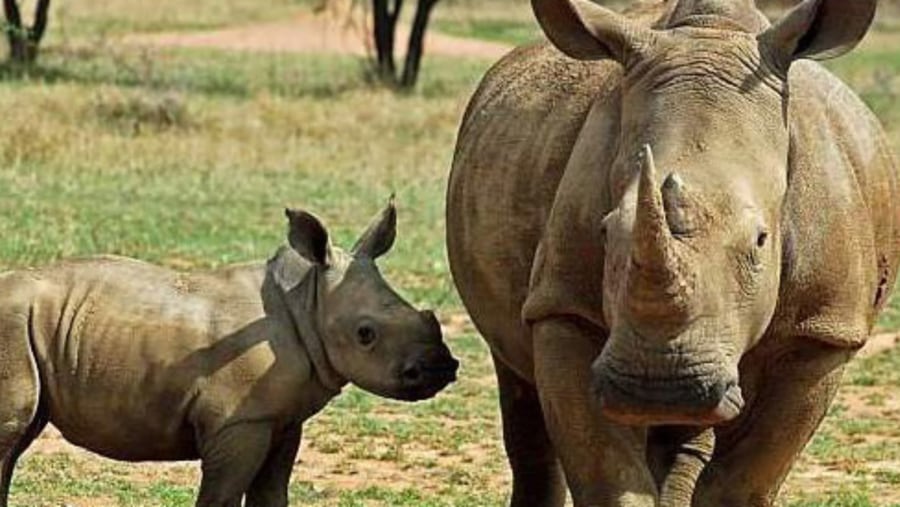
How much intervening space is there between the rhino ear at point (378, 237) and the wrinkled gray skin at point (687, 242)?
0.56 meters

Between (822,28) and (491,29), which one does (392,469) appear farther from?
(491,29)

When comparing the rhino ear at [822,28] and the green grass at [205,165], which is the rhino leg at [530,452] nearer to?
the rhino ear at [822,28]

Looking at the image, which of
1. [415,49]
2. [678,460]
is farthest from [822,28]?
[415,49]

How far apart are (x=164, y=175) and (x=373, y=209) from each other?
2.22 m

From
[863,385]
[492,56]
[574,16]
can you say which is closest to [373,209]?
[863,385]

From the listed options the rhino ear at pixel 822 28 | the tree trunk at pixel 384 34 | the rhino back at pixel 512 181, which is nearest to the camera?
the rhino ear at pixel 822 28

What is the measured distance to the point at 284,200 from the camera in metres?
19.3

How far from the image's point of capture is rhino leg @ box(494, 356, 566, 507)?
8.04 metres

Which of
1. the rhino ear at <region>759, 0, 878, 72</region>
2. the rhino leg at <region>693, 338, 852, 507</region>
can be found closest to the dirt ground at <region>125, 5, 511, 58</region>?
the rhino leg at <region>693, 338, 852, 507</region>

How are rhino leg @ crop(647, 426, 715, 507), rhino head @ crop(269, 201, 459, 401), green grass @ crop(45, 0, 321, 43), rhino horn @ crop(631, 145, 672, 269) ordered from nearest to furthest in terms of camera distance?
rhino horn @ crop(631, 145, 672, 269) < rhino leg @ crop(647, 426, 715, 507) < rhino head @ crop(269, 201, 459, 401) < green grass @ crop(45, 0, 321, 43)

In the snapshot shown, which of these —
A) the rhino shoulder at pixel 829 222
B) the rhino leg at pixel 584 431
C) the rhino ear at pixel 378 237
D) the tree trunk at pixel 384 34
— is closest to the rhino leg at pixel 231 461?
the rhino ear at pixel 378 237

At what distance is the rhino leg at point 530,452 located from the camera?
8.04 meters

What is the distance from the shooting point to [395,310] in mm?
7527

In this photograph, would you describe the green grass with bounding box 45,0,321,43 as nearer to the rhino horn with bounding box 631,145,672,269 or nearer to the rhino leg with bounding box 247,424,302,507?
the rhino leg with bounding box 247,424,302,507
